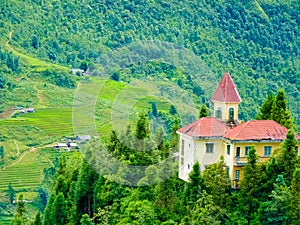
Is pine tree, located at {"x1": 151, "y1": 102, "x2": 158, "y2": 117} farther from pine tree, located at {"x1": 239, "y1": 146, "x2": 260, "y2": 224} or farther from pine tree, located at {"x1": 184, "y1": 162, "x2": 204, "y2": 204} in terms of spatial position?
pine tree, located at {"x1": 239, "y1": 146, "x2": 260, "y2": 224}

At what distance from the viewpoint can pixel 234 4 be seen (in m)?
67.9

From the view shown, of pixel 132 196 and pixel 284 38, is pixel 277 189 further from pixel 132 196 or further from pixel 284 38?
pixel 284 38

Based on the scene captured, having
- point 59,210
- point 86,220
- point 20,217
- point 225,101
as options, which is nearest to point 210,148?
point 225,101

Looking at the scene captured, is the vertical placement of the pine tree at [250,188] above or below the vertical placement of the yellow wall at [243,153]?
below

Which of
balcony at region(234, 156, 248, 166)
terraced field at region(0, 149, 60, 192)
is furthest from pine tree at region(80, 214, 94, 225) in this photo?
terraced field at region(0, 149, 60, 192)

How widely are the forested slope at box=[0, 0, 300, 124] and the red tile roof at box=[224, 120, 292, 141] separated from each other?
117ft

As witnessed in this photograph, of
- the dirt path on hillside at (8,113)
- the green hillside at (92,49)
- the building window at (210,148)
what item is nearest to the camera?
the building window at (210,148)

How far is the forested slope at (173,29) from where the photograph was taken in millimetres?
62812

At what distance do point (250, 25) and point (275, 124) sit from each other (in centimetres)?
4190

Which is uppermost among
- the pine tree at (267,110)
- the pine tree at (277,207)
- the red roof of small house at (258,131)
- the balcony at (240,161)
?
the pine tree at (267,110)

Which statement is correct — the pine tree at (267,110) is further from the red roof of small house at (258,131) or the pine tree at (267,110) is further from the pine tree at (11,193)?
the pine tree at (11,193)

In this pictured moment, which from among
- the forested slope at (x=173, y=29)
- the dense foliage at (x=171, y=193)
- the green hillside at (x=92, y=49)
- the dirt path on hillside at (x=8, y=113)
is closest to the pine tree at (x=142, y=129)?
the dense foliage at (x=171, y=193)

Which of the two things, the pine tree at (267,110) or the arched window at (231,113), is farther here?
the pine tree at (267,110)

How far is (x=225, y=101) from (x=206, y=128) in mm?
910
